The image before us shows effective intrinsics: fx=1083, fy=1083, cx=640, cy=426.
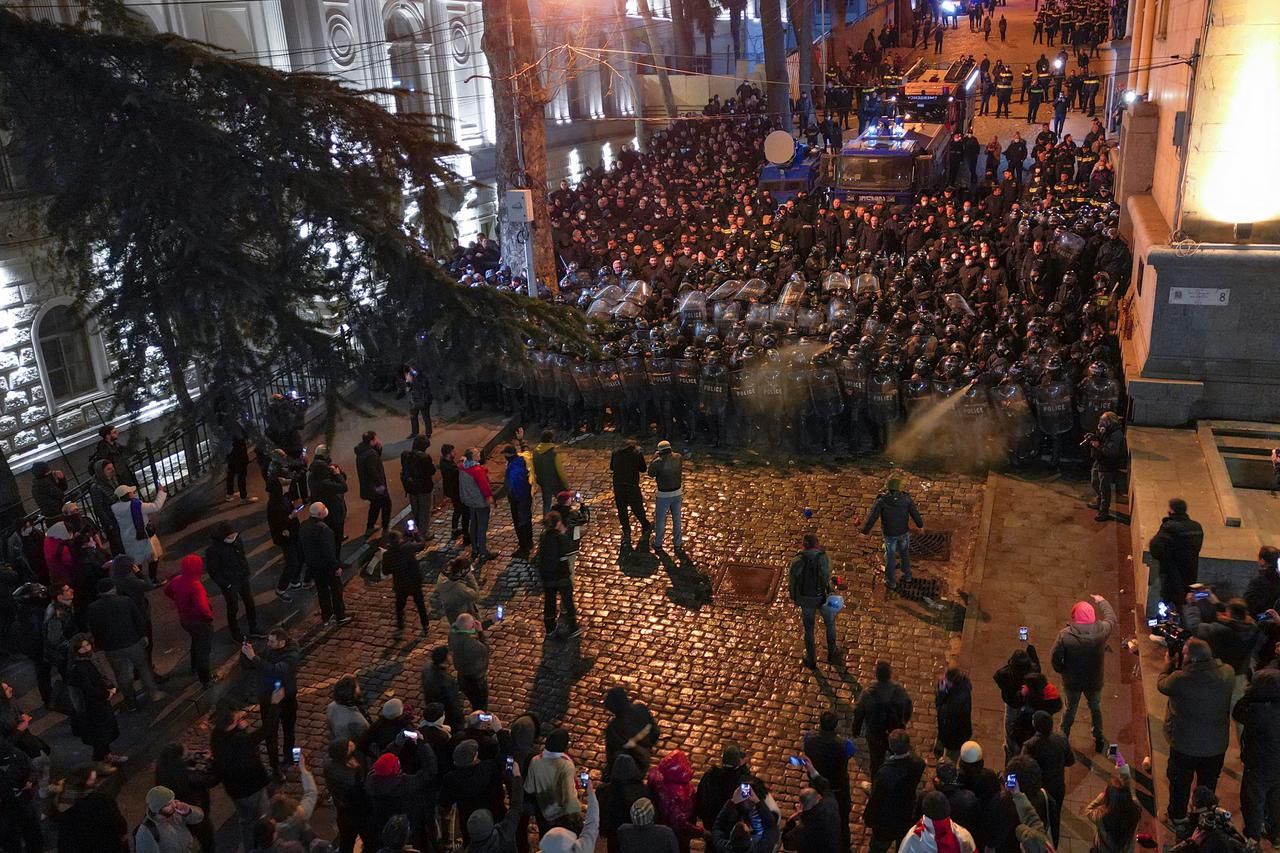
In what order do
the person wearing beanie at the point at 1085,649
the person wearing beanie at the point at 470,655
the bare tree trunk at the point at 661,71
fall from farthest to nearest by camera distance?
the bare tree trunk at the point at 661,71 → the person wearing beanie at the point at 470,655 → the person wearing beanie at the point at 1085,649

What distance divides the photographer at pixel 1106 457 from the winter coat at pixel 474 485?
7.08 m

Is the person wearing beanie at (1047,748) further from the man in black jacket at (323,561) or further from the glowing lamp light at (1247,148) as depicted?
the glowing lamp light at (1247,148)

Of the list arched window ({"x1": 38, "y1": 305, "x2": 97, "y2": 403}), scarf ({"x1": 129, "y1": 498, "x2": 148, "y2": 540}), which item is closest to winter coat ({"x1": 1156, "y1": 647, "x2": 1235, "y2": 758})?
scarf ({"x1": 129, "y1": 498, "x2": 148, "y2": 540})

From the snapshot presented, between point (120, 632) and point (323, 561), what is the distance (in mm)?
2033

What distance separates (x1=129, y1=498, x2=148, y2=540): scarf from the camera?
11195 millimetres

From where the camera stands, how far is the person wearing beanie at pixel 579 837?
615 centimetres

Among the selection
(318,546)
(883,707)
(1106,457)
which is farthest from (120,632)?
(1106,457)

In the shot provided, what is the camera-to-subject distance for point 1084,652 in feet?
27.3

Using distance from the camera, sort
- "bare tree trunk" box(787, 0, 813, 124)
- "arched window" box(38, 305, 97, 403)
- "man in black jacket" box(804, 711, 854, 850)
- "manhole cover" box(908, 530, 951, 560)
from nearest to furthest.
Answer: "man in black jacket" box(804, 711, 854, 850) → "manhole cover" box(908, 530, 951, 560) → "arched window" box(38, 305, 97, 403) → "bare tree trunk" box(787, 0, 813, 124)

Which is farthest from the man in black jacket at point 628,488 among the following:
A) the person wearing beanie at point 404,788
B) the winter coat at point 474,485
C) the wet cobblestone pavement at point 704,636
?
the person wearing beanie at point 404,788

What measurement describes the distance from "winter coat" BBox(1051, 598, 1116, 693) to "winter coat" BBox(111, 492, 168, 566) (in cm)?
895

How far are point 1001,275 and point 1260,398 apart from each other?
5340 millimetres

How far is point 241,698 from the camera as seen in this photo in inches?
406

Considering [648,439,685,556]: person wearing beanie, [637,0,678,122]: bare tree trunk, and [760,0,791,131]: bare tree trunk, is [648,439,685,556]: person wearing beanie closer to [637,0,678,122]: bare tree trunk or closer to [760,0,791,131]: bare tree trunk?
[760,0,791,131]: bare tree trunk
